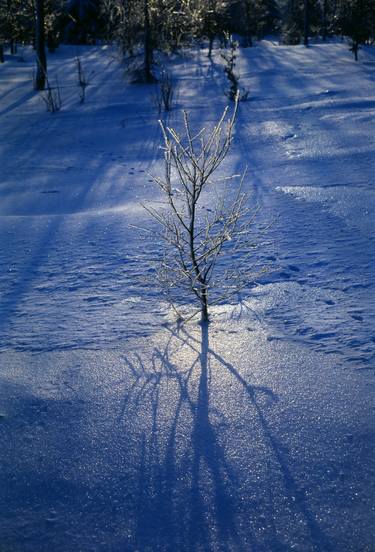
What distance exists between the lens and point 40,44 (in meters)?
13.2

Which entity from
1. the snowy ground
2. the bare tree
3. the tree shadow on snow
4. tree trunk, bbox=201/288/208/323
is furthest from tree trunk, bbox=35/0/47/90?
the tree shadow on snow

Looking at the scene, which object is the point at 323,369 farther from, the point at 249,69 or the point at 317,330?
the point at 249,69

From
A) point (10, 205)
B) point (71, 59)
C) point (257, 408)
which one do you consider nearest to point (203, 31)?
point (71, 59)

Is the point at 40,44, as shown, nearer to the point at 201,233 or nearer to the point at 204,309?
the point at 201,233

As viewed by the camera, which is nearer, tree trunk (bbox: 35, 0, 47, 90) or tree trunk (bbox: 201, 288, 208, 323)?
tree trunk (bbox: 201, 288, 208, 323)

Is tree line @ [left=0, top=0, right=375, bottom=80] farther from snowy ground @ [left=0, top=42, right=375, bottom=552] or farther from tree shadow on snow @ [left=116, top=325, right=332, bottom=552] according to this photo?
tree shadow on snow @ [left=116, top=325, right=332, bottom=552]

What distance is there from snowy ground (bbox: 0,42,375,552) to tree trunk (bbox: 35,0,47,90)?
8.19 metres

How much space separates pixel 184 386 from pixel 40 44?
40.6 feet

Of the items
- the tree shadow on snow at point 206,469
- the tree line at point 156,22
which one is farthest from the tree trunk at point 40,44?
the tree shadow on snow at point 206,469

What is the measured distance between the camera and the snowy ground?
210 cm

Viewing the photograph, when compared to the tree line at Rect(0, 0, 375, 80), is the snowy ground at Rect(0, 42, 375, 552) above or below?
below

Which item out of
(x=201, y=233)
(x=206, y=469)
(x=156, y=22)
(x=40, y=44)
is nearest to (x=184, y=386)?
(x=206, y=469)

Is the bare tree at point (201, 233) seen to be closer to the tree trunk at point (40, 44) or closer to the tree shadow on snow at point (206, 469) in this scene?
the tree shadow on snow at point (206, 469)

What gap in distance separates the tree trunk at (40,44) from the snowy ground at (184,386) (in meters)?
8.19
